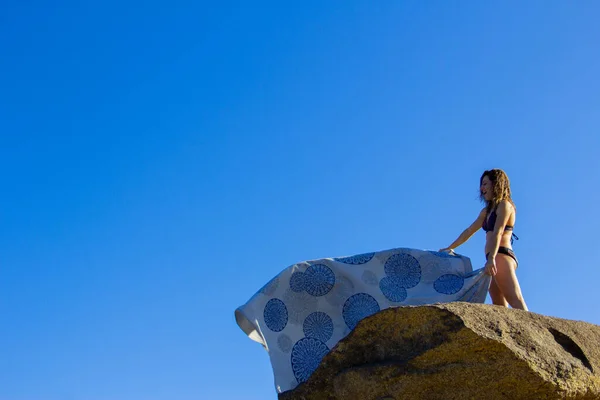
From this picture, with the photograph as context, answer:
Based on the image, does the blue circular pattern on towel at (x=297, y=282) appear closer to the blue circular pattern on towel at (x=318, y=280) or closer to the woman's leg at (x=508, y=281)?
the blue circular pattern on towel at (x=318, y=280)

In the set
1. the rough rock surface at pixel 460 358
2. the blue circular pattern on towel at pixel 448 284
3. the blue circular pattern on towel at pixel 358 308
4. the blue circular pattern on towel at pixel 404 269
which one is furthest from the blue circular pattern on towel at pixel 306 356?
the blue circular pattern on towel at pixel 448 284

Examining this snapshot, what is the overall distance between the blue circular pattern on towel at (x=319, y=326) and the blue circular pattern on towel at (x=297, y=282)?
11.9 inches

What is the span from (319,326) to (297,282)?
51 centimetres

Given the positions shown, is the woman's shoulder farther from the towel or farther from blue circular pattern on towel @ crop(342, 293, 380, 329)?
blue circular pattern on towel @ crop(342, 293, 380, 329)

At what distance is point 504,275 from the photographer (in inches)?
298

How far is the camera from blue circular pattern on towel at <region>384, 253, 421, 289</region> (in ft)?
26.0

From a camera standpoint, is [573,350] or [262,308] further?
[262,308]

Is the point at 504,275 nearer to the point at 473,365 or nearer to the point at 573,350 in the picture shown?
the point at 573,350

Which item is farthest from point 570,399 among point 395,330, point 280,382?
point 280,382

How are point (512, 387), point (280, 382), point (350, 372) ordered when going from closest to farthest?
point (512, 387)
point (350, 372)
point (280, 382)

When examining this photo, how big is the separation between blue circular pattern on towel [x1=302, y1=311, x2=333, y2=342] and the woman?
1.73 m

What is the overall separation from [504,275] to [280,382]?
252 cm

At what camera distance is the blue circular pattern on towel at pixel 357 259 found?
797 cm

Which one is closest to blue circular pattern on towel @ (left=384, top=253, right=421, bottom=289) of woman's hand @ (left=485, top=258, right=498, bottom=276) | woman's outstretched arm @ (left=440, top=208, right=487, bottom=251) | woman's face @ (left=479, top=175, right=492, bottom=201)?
woman's outstretched arm @ (left=440, top=208, right=487, bottom=251)
